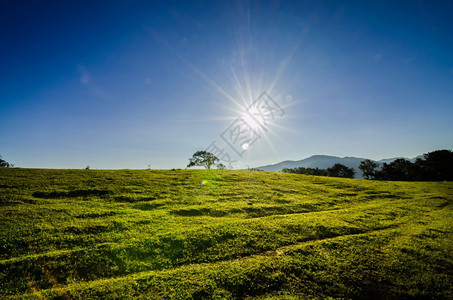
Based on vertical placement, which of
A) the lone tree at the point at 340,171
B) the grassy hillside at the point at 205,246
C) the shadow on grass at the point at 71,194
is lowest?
the grassy hillside at the point at 205,246

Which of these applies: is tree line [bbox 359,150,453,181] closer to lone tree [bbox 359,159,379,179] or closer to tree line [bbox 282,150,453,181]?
tree line [bbox 282,150,453,181]

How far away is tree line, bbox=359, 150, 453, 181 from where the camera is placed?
233ft

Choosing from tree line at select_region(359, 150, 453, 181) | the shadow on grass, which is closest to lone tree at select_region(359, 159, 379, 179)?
tree line at select_region(359, 150, 453, 181)

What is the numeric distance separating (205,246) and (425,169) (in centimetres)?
10309

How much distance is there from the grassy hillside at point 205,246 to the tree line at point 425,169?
74.2 metres

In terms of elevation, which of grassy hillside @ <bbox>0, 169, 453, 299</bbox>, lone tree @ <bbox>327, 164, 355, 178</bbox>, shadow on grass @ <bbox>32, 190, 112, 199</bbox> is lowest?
grassy hillside @ <bbox>0, 169, 453, 299</bbox>

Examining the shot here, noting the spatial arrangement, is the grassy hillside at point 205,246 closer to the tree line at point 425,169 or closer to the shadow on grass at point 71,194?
the shadow on grass at point 71,194

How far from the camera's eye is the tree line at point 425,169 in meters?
71.1

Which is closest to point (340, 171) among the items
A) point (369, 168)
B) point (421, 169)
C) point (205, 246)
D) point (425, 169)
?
point (369, 168)

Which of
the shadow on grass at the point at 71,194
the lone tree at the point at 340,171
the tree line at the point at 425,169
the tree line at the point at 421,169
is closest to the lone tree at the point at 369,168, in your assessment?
the tree line at the point at 421,169

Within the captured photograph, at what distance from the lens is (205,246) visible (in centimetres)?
1161

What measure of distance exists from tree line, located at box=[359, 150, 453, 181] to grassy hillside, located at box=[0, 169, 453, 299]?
74176 mm

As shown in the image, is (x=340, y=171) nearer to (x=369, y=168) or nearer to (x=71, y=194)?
(x=369, y=168)

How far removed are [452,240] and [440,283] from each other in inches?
302
